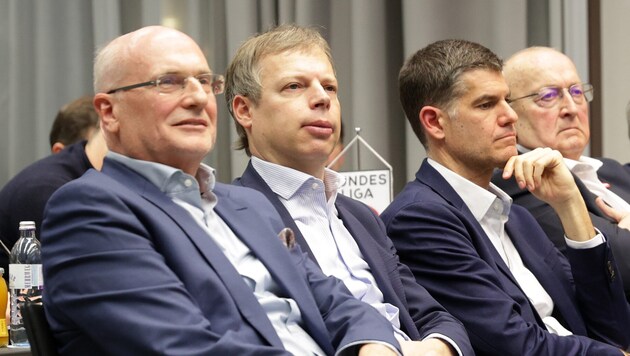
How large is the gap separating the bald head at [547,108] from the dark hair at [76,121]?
6.28 feet

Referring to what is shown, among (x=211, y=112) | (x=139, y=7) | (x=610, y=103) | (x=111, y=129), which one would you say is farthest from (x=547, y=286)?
(x=139, y=7)

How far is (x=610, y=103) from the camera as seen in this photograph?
550 centimetres

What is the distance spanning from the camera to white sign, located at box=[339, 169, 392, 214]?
443cm

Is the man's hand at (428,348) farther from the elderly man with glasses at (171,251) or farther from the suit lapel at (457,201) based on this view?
the suit lapel at (457,201)

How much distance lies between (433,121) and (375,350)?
1.25m

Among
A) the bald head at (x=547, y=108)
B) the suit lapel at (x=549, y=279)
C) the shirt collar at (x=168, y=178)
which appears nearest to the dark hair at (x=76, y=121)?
the bald head at (x=547, y=108)

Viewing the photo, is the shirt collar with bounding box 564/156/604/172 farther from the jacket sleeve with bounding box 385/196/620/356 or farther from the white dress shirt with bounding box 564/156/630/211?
the jacket sleeve with bounding box 385/196/620/356

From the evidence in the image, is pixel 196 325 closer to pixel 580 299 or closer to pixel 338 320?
pixel 338 320

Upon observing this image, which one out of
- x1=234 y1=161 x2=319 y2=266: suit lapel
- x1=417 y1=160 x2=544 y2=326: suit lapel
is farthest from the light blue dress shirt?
x1=417 y1=160 x2=544 y2=326: suit lapel

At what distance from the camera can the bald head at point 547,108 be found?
152 inches

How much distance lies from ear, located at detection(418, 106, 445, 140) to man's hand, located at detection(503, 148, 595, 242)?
10.3 inches

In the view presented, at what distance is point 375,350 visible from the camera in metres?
2.14

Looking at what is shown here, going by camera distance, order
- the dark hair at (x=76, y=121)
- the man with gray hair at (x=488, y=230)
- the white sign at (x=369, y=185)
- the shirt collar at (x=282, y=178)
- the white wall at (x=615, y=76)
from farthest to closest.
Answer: the white wall at (x=615, y=76) → the dark hair at (x=76, y=121) → the white sign at (x=369, y=185) → the man with gray hair at (x=488, y=230) → the shirt collar at (x=282, y=178)

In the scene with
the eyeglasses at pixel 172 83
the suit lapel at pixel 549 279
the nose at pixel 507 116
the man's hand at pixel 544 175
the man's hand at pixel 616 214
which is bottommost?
the suit lapel at pixel 549 279
